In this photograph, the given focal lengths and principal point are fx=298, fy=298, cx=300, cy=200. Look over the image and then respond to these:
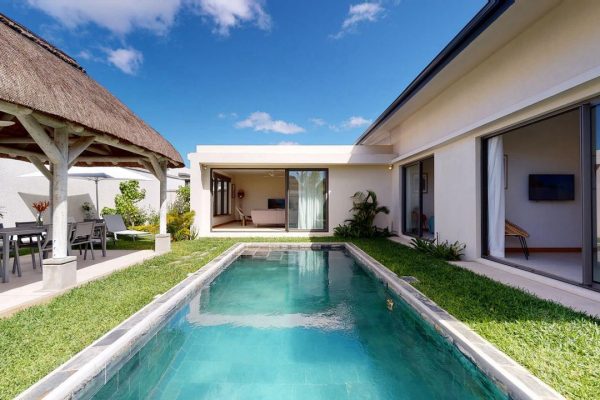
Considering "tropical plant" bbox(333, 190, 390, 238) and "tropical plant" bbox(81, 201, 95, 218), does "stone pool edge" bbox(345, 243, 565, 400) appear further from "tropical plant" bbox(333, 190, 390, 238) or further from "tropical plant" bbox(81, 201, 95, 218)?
"tropical plant" bbox(81, 201, 95, 218)

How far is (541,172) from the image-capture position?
830 cm

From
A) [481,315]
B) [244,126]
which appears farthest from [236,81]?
[244,126]

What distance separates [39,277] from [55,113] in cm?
334

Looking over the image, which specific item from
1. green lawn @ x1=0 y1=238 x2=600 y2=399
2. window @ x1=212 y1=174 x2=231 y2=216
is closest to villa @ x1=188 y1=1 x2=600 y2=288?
window @ x1=212 y1=174 x2=231 y2=216

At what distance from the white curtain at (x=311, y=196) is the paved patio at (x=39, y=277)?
633 centimetres

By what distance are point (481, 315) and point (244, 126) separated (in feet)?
207

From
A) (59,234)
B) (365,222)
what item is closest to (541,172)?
(365,222)

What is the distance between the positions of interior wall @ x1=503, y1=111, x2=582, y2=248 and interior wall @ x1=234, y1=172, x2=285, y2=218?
45.9ft

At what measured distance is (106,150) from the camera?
9.33 meters

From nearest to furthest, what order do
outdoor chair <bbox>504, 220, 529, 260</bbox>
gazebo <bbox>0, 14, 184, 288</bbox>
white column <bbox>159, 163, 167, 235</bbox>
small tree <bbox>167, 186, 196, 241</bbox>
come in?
gazebo <bbox>0, 14, 184, 288</bbox>
outdoor chair <bbox>504, 220, 529, 260</bbox>
white column <bbox>159, 163, 167, 235</bbox>
small tree <bbox>167, 186, 196, 241</bbox>

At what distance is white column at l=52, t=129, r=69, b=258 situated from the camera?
503 centimetres

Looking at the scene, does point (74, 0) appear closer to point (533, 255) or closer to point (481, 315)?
point (481, 315)

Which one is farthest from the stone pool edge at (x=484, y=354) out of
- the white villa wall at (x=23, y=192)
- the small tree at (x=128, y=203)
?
the small tree at (x=128, y=203)

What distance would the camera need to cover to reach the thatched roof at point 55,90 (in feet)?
13.2
